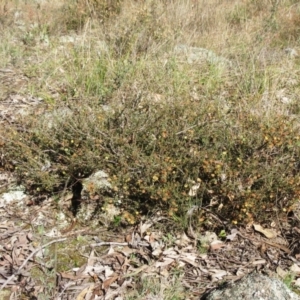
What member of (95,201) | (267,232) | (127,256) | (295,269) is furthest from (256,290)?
(95,201)

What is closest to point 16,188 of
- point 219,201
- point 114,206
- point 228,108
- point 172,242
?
point 114,206

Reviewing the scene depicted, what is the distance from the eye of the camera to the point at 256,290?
7.97 feet

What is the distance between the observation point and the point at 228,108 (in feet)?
13.8

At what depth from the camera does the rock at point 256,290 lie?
2.41m

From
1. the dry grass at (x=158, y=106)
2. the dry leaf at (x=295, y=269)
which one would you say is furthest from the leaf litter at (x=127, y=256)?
the dry grass at (x=158, y=106)

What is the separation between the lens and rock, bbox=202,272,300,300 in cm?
241

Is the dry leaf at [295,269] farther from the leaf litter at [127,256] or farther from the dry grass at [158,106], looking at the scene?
the dry grass at [158,106]

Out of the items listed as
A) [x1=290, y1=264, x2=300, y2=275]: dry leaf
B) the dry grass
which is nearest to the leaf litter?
[x1=290, y1=264, x2=300, y2=275]: dry leaf

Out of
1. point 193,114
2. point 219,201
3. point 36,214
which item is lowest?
point 36,214

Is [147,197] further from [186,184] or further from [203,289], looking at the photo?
[203,289]

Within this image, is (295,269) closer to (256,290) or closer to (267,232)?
(267,232)

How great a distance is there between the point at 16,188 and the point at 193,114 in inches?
61.9

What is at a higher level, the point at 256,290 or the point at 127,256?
the point at 256,290

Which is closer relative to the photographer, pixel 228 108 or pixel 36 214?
pixel 36 214
